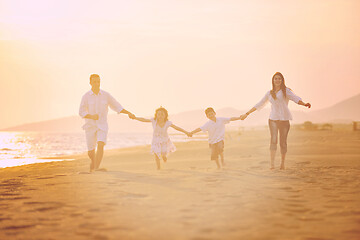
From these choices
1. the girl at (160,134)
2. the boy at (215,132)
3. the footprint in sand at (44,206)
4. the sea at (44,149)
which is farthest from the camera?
the sea at (44,149)

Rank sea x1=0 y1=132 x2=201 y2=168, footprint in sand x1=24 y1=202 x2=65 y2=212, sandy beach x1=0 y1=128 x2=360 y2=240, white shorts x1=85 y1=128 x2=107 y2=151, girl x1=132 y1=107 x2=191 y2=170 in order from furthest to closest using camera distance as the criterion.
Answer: sea x1=0 y1=132 x2=201 y2=168 → girl x1=132 y1=107 x2=191 y2=170 → white shorts x1=85 y1=128 x2=107 y2=151 → footprint in sand x1=24 y1=202 x2=65 y2=212 → sandy beach x1=0 y1=128 x2=360 y2=240

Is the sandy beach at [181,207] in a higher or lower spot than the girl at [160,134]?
lower

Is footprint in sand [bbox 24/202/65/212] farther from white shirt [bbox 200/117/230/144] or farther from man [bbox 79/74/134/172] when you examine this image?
white shirt [bbox 200/117/230/144]

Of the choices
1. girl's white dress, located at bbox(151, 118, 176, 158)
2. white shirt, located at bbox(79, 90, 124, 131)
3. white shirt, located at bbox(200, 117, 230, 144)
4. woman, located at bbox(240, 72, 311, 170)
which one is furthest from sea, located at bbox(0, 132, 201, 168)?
woman, located at bbox(240, 72, 311, 170)

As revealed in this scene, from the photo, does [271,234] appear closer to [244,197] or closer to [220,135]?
[244,197]

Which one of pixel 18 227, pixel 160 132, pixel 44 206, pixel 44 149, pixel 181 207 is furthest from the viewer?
pixel 44 149

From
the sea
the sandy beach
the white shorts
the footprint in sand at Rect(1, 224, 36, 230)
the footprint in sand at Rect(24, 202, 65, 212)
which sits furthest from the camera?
the sea

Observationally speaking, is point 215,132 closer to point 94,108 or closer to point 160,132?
point 160,132

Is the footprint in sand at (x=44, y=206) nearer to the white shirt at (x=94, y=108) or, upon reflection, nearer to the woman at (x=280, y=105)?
the white shirt at (x=94, y=108)

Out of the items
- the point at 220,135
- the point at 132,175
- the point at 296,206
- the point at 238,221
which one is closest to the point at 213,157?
the point at 220,135

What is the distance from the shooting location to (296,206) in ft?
16.5

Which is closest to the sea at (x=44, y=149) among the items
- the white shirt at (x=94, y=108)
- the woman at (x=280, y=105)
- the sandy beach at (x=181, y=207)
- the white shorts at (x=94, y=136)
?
the white shorts at (x=94, y=136)

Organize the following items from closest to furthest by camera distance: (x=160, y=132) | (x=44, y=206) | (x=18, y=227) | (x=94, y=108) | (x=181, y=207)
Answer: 1. (x=18, y=227)
2. (x=181, y=207)
3. (x=44, y=206)
4. (x=94, y=108)
5. (x=160, y=132)

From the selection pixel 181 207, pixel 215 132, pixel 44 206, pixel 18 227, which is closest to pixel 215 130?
pixel 215 132
